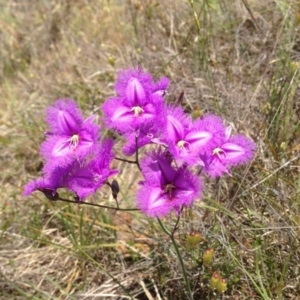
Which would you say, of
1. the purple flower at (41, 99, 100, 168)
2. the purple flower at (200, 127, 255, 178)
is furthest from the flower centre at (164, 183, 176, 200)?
the purple flower at (41, 99, 100, 168)

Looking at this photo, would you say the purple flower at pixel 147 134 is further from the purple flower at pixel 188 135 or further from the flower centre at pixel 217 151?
the flower centre at pixel 217 151

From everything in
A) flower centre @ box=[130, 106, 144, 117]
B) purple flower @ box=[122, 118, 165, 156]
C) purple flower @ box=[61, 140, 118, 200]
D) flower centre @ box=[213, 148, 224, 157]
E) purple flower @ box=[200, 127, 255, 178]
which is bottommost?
purple flower @ box=[200, 127, 255, 178]

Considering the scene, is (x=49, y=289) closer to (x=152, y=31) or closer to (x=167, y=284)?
(x=167, y=284)

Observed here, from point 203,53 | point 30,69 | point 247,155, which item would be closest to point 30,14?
point 30,69

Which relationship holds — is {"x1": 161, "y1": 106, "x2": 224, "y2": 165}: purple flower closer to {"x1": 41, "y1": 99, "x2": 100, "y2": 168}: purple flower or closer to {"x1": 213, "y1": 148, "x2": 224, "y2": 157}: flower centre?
{"x1": 213, "y1": 148, "x2": 224, "y2": 157}: flower centre

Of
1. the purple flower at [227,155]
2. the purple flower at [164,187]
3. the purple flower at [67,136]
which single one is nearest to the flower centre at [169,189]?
the purple flower at [164,187]

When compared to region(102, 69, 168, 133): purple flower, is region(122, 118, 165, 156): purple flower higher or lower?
lower

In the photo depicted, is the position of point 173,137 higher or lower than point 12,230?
higher

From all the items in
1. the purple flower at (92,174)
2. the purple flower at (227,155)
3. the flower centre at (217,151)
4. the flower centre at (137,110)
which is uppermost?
the flower centre at (137,110)
